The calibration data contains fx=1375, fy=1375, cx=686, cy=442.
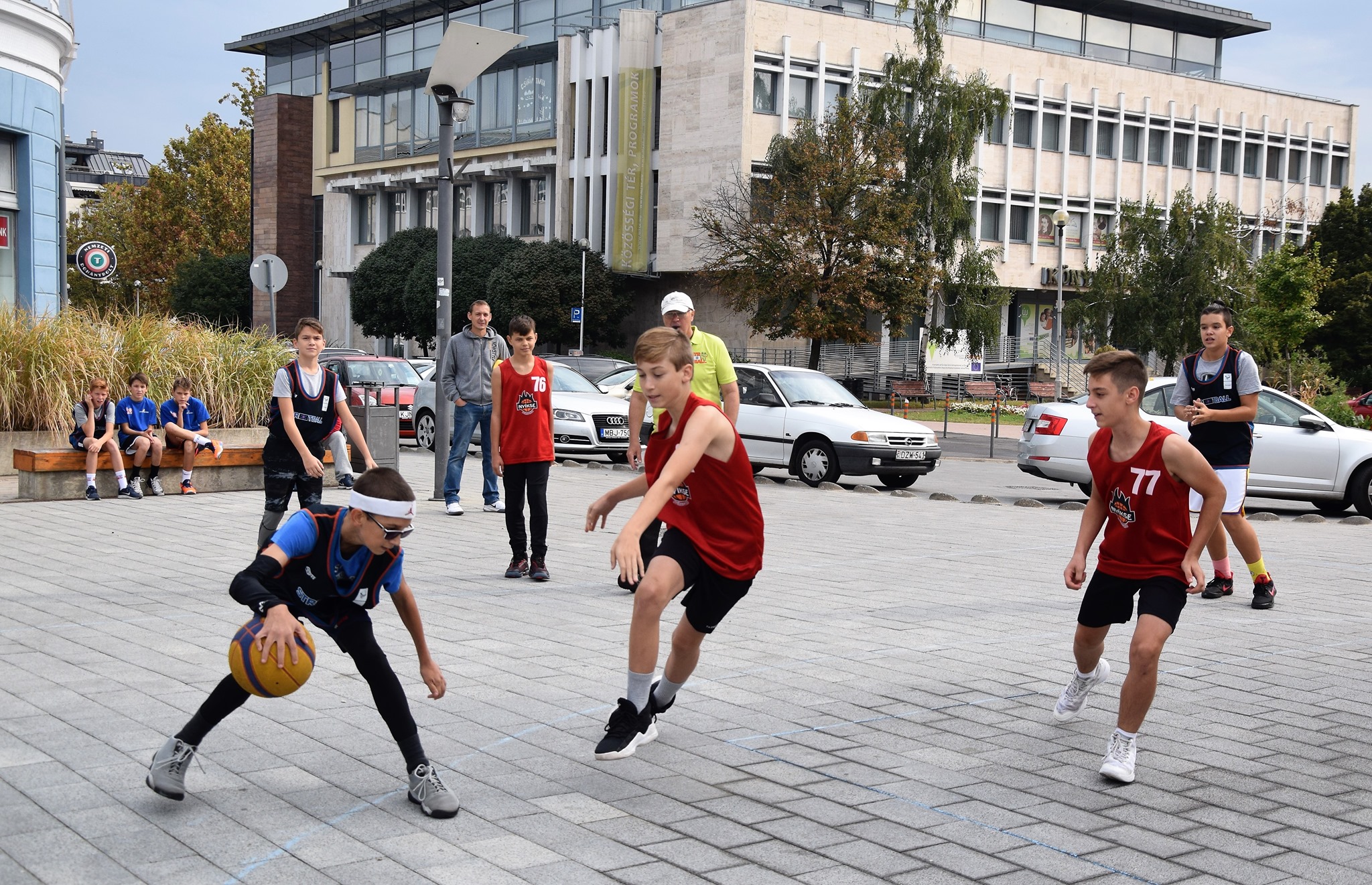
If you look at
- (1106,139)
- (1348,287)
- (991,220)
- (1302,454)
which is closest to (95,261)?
(1302,454)

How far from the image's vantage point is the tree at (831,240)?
42.5m

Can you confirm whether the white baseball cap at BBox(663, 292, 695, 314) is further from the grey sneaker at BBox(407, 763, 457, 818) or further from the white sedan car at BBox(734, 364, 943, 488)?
the white sedan car at BBox(734, 364, 943, 488)

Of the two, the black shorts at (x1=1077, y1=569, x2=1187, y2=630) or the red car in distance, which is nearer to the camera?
the black shorts at (x1=1077, y1=569, x2=1187, y2=630)

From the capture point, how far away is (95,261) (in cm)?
2583

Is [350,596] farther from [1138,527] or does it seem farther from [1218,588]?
[1218,588]

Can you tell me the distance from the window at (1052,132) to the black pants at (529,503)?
51.7 meters

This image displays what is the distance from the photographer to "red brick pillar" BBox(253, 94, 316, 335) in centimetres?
7288

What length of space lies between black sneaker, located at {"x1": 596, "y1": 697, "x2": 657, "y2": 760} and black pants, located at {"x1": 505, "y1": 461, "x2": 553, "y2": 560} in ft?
14.0

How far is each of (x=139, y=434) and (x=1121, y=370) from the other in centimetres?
1187

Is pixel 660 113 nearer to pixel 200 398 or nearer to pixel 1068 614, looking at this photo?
pixel 200 398

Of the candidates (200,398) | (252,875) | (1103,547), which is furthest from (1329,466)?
(252,875)

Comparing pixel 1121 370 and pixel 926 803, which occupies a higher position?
pixel 1121 370

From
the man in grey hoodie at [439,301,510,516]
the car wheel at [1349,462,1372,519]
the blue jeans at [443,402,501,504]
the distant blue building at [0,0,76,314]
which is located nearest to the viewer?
the man in grey hoodie at [439,301,510,516]

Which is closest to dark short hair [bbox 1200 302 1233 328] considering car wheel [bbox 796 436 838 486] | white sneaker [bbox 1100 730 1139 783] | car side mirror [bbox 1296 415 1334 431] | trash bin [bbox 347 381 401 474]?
white sneaker [bbox 1100 730 1139 783]
